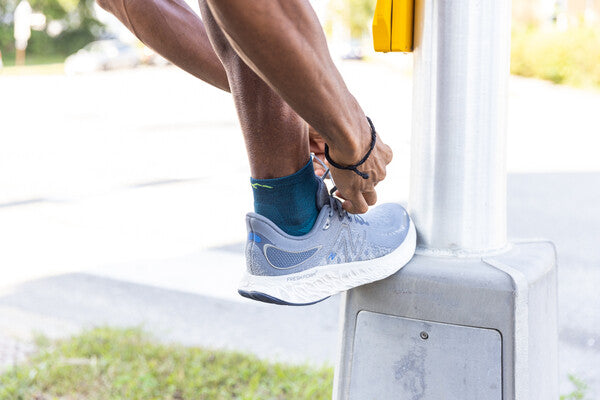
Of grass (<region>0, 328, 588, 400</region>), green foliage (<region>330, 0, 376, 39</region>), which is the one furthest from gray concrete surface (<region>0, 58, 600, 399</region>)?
green foliage (<region>330, 0, 376, 39</region>)

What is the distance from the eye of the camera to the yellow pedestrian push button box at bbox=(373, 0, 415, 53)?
1515 millimetres

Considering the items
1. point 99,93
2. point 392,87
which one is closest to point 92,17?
point 99,93

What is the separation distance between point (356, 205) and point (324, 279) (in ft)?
0.55

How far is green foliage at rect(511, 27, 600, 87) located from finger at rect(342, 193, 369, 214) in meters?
15.3

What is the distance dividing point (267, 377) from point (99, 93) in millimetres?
16209

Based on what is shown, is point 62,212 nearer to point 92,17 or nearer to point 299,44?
point 299,44

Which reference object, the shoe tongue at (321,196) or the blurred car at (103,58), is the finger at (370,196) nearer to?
the shoe tongue at (321,196)

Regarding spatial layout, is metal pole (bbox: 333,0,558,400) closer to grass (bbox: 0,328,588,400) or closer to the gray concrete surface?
grass (bbox: 0,328,588,400)

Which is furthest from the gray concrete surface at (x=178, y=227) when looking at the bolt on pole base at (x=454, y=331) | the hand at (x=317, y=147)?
the hand at (x=317, y=147)

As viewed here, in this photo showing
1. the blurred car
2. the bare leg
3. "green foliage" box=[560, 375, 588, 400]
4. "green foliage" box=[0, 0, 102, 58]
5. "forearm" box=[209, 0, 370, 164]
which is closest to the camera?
"forearm" box=[209, 0, 370, 164]

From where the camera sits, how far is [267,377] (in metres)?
2.85

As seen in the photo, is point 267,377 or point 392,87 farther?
point 392,87

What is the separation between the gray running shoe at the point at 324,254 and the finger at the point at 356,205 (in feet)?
0.07

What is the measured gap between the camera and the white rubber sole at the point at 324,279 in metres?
1.43
